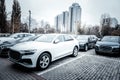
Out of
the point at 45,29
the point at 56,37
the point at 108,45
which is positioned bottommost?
the point at 108,45

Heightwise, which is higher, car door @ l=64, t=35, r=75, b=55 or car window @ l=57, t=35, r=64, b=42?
car window @ l=57, t=35, r=64, b=42

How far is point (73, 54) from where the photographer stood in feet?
22.9

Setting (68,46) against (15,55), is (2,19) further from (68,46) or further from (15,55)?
(15,55)

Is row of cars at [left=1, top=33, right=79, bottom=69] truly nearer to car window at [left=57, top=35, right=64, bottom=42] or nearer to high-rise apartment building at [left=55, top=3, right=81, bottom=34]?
car window at [left=57, top=35, right=64, bottom=42]

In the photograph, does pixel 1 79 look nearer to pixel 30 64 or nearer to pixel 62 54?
pixel 30 64

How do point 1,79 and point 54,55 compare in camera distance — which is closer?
point 1,79

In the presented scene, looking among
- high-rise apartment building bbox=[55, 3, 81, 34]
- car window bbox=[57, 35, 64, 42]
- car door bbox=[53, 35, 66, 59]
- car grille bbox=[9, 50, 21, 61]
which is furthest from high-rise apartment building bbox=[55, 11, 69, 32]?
car grille bbox=[9, 50, 21, 61]

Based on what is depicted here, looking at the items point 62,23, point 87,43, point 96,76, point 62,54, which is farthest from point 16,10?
point 62,23

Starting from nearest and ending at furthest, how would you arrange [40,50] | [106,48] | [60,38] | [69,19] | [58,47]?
1. [40,50]
2. [58,47]
3. [60,38]
4. [106,48]
5. [69,19]

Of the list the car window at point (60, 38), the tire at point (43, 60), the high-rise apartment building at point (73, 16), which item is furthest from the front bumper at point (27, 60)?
the high-rise apartment building at point (73, 16)

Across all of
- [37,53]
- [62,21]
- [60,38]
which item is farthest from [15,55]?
[62,21]

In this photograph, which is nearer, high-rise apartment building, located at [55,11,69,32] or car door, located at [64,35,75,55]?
car door, located at [64,35,75,55]

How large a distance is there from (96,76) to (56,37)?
9.29ft

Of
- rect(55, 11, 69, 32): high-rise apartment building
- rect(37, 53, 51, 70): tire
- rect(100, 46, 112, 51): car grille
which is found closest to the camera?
rect(37, 53, 51, 70): tire
